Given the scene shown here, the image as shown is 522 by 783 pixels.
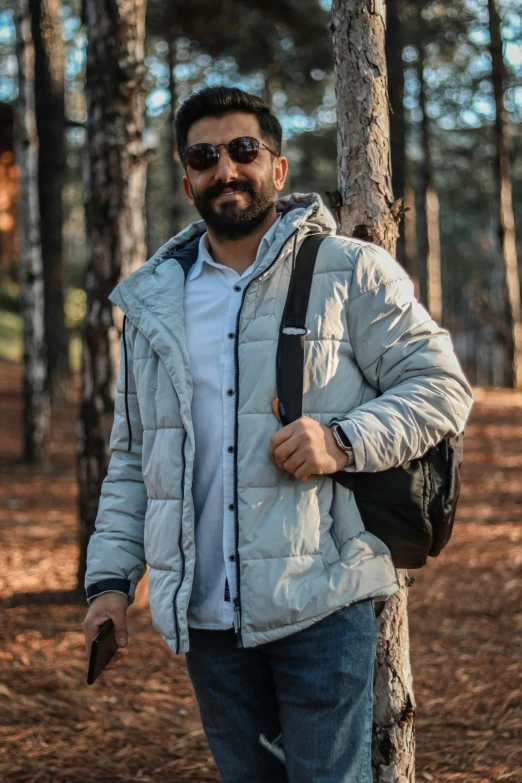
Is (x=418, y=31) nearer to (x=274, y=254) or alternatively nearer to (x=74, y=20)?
(x=74, y=20)

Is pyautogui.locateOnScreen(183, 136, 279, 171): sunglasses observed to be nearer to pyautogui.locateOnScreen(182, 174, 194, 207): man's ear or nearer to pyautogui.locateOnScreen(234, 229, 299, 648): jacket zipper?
pyautogui.locateOnScreen(182, 174, 194, 207): man's ear

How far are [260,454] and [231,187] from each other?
0.80m

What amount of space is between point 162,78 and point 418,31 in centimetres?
603

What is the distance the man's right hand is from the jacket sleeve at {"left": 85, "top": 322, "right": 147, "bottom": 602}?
21 mm

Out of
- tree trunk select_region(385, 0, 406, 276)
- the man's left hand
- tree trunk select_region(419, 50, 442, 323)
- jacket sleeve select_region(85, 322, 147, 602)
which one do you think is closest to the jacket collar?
jacket sleeve select_region(85, 322, 147, 602)

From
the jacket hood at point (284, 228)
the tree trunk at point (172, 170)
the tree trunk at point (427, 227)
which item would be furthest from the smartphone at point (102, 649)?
the tree trunk at point (427, 227)

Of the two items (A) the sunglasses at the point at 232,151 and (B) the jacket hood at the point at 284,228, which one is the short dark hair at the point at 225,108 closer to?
(A) the sunglasses at the point at 232,151

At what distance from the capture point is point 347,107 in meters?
2.69

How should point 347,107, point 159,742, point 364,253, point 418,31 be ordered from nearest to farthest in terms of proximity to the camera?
point 364,253 < point 347,107 < point 159,742 < point 418,31

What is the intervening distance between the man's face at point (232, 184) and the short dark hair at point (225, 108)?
2 cm

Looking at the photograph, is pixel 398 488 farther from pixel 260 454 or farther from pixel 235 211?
pixel 235 211

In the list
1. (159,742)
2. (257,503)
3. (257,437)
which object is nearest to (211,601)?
(257,503)

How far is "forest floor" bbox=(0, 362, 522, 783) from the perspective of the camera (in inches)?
140

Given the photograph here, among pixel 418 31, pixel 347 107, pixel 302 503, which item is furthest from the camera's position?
pixel 418 31
